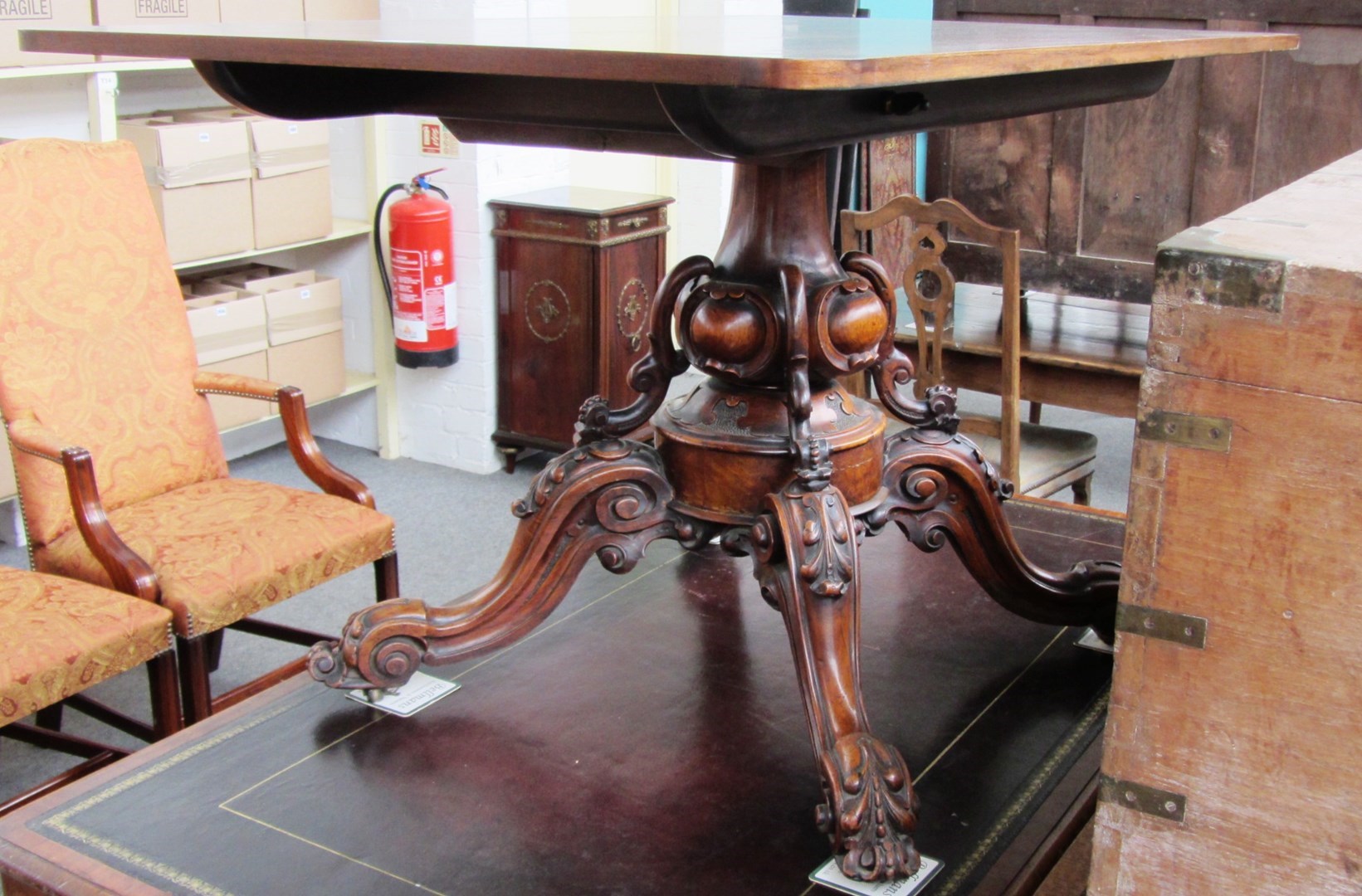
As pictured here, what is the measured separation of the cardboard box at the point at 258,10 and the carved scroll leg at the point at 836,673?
2.61 m

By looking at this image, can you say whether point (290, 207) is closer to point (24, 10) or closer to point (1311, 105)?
point (24, 10)

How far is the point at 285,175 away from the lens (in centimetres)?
360

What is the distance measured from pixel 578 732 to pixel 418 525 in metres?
2.33

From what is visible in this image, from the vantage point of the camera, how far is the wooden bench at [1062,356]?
9.70 feet

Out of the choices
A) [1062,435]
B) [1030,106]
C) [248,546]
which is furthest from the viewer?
[1062,435]

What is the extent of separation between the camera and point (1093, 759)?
4.16ft

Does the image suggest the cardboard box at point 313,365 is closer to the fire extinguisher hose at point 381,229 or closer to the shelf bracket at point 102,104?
the fire extinguisher hose at point 381,229

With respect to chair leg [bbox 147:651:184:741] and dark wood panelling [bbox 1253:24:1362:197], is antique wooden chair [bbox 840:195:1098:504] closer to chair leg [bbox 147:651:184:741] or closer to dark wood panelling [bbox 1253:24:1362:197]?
dark wood panelling [bbox 1253:24:1362:197]

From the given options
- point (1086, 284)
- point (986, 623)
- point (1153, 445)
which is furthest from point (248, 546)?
point (1086, 284)

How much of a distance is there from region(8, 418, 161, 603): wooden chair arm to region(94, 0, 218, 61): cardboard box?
143cm

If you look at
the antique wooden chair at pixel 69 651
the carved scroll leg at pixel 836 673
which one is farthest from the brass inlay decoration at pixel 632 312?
the carved scroll leg at pixel 836 673

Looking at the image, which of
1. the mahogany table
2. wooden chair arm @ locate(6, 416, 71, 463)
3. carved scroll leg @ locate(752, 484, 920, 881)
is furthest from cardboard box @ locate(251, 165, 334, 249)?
carved scroll leg @ locate(752, 484, 920, 881)

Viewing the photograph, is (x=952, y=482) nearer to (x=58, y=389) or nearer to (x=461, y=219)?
(x=58, y=389)

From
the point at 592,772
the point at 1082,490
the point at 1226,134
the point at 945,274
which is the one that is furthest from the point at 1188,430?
the point at 1226,134
